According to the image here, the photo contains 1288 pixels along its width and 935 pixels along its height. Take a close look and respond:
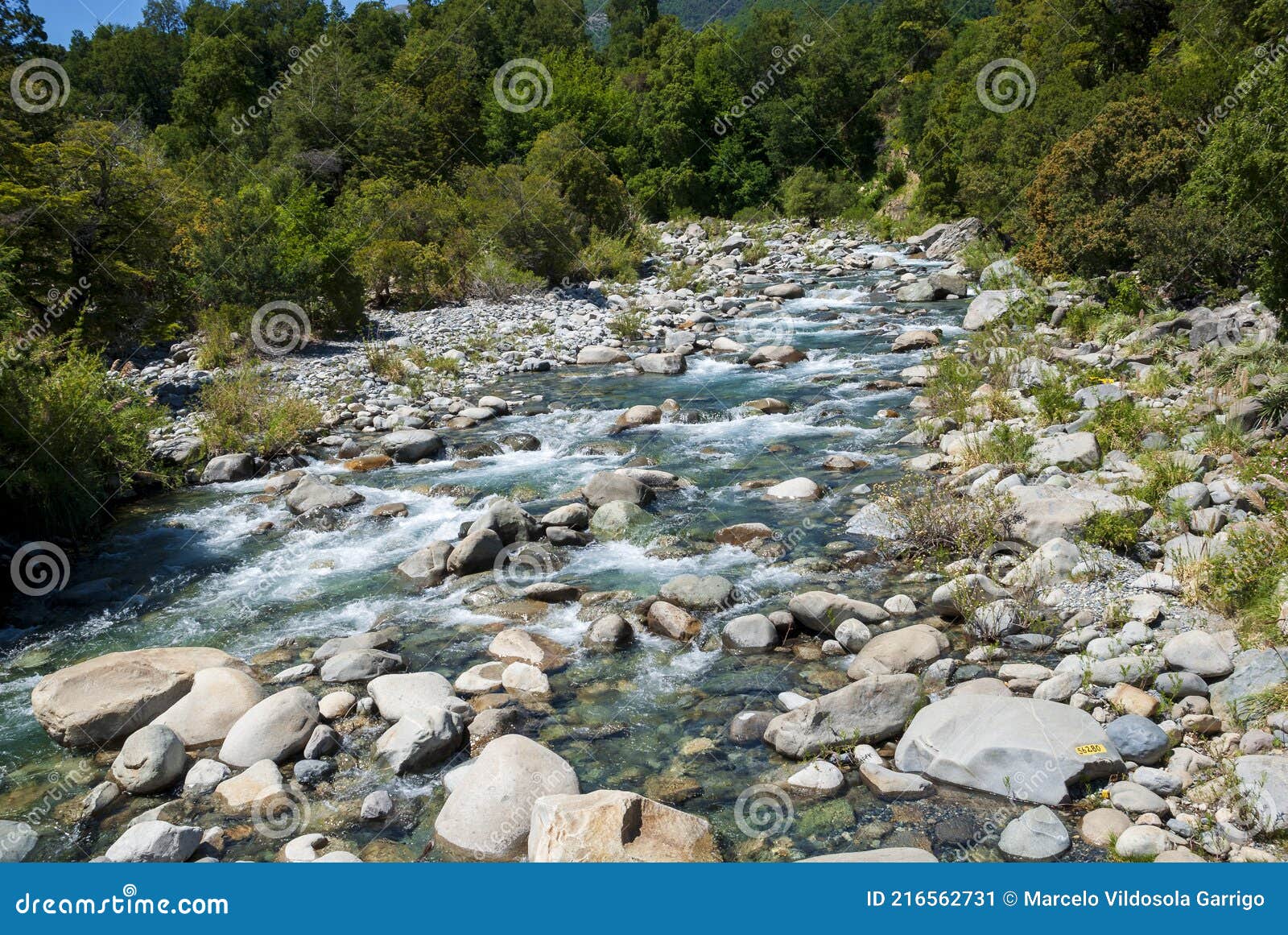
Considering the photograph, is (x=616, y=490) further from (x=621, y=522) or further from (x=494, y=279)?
(x=494, y=279)

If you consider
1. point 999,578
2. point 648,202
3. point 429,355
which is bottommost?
point 999,578

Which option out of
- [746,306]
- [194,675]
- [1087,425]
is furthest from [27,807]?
[746,306]

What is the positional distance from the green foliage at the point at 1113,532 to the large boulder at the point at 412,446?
8983mm

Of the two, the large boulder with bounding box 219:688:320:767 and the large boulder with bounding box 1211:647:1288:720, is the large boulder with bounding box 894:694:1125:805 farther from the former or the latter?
the large boulder with bounding box 219:688:320:767

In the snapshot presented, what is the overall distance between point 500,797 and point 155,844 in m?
1.95

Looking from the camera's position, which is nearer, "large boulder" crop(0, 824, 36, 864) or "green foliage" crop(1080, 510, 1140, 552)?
"large boulder" crop(0, 824, 36, 864)

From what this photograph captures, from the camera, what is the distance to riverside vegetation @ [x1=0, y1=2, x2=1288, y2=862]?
17.9ft

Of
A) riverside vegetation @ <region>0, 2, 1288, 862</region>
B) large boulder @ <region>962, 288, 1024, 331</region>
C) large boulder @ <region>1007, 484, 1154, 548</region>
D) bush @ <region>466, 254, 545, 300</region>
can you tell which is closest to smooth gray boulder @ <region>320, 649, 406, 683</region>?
riverside vegetation @ <region>0, 2, 1288, 862</region>

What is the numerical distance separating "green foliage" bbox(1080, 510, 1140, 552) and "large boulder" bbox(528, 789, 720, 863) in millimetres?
4709

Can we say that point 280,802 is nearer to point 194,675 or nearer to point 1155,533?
point 194,675

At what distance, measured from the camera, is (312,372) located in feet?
56.2

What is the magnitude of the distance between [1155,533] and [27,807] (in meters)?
8.93

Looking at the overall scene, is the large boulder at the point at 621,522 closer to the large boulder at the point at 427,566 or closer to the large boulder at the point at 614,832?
the large boulder at the point at 427,566

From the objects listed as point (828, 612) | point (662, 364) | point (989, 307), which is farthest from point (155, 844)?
point (989, 307)
